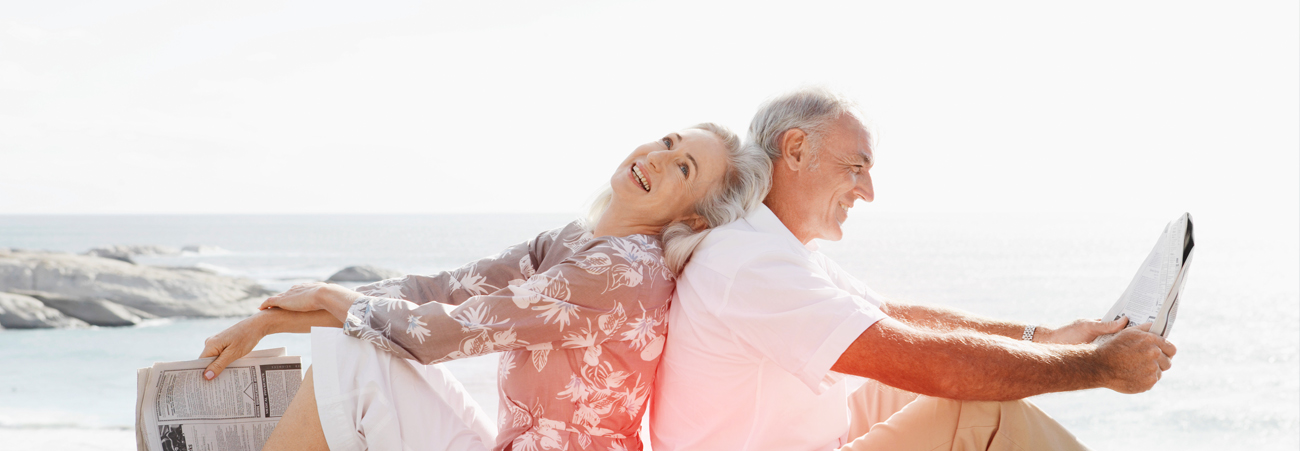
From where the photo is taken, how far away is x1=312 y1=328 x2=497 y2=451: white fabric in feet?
6.63

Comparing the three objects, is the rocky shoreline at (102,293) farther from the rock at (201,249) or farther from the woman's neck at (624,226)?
the rock at (201,249)

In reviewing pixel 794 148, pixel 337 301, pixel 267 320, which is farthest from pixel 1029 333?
pixel 267 320

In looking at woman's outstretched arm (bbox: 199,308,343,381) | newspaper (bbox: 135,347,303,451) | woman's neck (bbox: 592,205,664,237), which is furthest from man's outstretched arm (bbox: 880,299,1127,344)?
newspaper (bbox: 135,347,303,451)

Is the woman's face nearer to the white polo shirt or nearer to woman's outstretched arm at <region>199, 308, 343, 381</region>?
the white polo shirt

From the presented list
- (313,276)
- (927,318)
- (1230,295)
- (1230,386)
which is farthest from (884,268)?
(927,318)

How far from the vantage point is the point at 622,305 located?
6.62ft

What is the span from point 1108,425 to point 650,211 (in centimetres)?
878

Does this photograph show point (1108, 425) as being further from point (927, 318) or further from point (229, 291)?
point (229, 291)

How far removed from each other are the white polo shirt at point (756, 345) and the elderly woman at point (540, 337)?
0.28 ft

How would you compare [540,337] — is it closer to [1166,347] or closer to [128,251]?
[1166,347]

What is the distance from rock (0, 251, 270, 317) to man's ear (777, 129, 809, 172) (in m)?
15.9

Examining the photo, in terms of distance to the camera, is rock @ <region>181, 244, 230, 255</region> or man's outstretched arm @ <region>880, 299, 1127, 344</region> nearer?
man's outstretched arm @ <region>880, 299, 1127, 344</region>

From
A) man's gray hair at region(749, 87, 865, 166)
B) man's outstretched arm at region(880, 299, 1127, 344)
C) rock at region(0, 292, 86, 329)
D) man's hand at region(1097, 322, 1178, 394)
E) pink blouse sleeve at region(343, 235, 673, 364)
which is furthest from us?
rock at region(0, 292, 86, 329)

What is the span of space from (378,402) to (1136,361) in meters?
1.90
